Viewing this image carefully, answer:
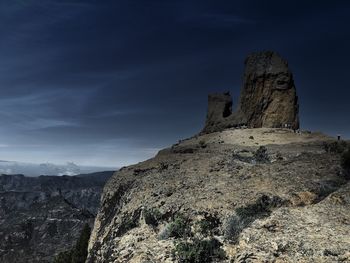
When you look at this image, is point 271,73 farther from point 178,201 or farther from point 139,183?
point 178,201

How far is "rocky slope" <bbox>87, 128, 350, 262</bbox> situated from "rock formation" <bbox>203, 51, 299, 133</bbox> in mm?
28283

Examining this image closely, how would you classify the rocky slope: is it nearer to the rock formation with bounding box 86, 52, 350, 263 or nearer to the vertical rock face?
the rock formation with bounding box 86, 52, 350, 263

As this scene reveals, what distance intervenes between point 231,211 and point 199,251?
16.6 feet

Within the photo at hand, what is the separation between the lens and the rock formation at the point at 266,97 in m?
78.0

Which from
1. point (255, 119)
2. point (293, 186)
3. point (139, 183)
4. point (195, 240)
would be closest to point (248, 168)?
point (293, 186)

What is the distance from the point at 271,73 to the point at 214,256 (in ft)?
190

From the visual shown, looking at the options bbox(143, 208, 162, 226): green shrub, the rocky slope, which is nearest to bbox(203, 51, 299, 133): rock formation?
the rocky slope

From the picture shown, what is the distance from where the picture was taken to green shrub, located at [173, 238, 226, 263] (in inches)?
1060

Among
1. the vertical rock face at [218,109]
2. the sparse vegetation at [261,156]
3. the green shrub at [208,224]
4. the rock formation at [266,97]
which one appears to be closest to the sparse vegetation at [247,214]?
the green shrub at [208,224]

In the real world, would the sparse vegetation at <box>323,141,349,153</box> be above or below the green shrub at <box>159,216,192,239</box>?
above

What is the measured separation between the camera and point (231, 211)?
3133cm

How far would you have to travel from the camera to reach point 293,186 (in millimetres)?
34500

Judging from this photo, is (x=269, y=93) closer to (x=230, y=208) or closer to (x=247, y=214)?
(x=230, y=208)

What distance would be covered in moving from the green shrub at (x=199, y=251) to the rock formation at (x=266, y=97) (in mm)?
51888
